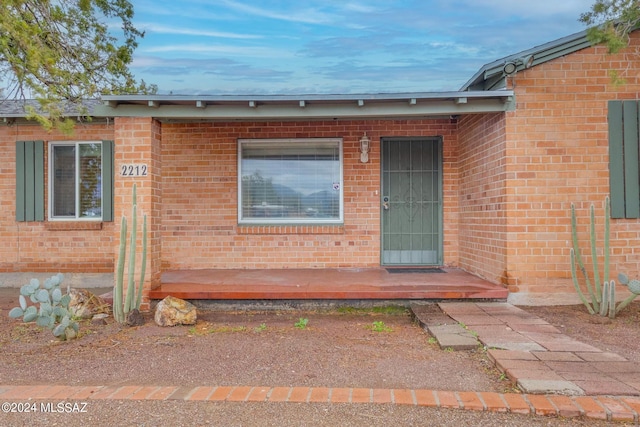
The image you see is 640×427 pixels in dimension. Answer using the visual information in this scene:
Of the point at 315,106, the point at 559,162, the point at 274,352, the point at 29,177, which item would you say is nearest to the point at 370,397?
the point at 274,352

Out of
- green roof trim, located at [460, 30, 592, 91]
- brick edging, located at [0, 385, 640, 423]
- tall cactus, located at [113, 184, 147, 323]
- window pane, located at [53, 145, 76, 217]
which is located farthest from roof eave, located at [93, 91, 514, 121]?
brick edging, located at [0, 385, 640, 423]

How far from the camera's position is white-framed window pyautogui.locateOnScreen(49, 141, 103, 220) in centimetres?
777

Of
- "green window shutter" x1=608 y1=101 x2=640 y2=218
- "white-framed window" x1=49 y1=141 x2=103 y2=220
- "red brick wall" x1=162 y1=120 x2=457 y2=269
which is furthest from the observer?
"white-framed window" x1=49 y1=141 x2=103 y2=220

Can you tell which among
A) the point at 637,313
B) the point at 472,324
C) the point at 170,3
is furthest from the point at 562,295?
the point at 170,3

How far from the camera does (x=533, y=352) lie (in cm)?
372

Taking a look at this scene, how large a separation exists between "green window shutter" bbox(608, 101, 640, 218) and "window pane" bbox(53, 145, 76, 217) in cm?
868

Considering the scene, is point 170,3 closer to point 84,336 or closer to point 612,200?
point 84,336

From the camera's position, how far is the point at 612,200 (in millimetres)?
5492

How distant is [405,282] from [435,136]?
2.84m

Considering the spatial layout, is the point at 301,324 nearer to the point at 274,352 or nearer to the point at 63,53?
the point at 274,352

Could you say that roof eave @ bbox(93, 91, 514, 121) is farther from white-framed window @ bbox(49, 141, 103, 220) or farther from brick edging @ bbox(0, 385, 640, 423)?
brick edging @ bbox(0, 385, 640, 423)

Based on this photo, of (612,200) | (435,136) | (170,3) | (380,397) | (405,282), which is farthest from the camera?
(170,3)

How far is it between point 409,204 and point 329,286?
97.5 inches

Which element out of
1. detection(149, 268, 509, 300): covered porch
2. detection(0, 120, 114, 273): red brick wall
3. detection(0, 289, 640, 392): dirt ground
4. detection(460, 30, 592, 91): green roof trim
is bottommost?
detection(0, 289, 640, 392): dirt ground
